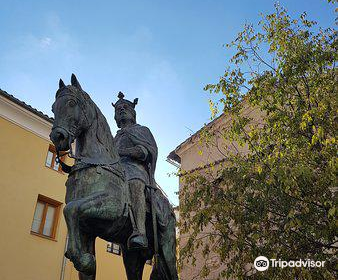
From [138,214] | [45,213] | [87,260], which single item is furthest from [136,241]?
[45,213]

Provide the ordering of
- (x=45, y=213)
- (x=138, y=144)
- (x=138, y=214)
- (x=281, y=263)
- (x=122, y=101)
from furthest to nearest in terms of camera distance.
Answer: (x=45, y=213), (x=281, y=263), (x=122, y=101), (x=138, y=144), (x=138, y=214)

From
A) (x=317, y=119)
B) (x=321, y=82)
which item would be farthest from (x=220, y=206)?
(x=321, y=82)

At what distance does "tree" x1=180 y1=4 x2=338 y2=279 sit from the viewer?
7613mm

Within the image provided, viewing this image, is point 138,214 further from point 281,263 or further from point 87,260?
point 281,263

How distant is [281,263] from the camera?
25.6ft

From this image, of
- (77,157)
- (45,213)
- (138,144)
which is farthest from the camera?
(45,213)

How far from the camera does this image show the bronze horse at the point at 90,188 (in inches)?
146

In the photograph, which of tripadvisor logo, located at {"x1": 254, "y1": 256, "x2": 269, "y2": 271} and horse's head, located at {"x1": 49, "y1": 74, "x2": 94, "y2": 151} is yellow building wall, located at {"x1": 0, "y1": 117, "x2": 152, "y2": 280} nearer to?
tripadvisor logo, located at {"x1": 254, "y1": 256, "x2": 269, "y2": 271}

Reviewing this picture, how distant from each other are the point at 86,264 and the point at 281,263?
5164mm

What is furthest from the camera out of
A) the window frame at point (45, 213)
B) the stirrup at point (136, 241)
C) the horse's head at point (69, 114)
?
the window frame at point (45, 213)

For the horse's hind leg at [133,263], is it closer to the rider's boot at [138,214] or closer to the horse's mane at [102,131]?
the rider's boot at [138,214]

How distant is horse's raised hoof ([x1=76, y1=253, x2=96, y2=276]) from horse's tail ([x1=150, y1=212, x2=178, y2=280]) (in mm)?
987

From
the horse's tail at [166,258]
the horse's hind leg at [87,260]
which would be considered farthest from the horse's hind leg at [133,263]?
the horse's hind leg at [87,260]

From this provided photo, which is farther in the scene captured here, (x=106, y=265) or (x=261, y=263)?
(x=106, y=265)
